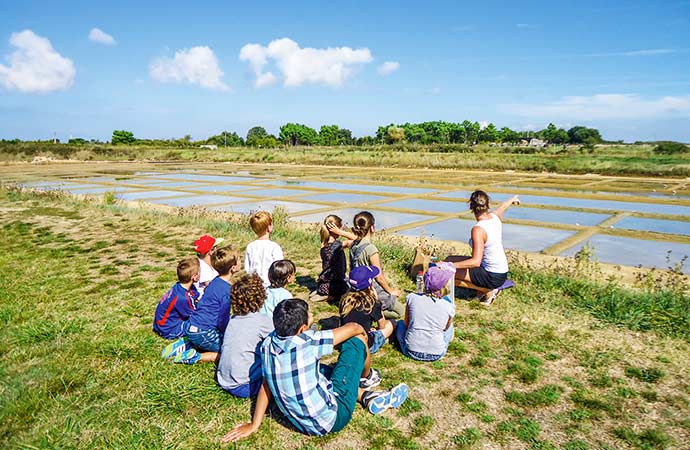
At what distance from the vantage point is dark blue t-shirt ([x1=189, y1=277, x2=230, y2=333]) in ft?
13.7

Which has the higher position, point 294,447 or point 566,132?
point 566,132

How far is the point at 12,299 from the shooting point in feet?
18.9

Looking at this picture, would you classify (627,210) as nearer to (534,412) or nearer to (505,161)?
(534,412)

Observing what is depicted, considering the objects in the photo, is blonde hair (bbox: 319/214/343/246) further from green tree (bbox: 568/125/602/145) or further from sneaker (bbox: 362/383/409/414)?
green tree (bbox: 568/125/602/145)

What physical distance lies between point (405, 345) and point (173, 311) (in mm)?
2330

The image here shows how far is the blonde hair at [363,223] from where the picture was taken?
4.97 m

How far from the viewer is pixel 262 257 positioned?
4.93 m

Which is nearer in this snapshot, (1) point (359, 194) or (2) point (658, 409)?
(2) point (658, 409)

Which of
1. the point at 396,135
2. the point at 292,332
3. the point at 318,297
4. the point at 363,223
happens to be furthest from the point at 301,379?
the point at 396,135

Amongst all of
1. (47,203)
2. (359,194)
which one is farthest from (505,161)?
(47,203)

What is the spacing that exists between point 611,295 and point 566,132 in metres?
131

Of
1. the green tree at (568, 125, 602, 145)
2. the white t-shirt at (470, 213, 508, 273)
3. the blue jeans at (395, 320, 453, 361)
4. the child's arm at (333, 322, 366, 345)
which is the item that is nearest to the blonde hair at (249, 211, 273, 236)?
the blue jeans at (395, 320, 453, 361)

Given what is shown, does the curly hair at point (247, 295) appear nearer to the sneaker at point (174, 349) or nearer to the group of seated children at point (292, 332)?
the group of seated children at point (292, 332)

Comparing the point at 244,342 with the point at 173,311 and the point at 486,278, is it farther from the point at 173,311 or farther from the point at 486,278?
the point at 486,278
